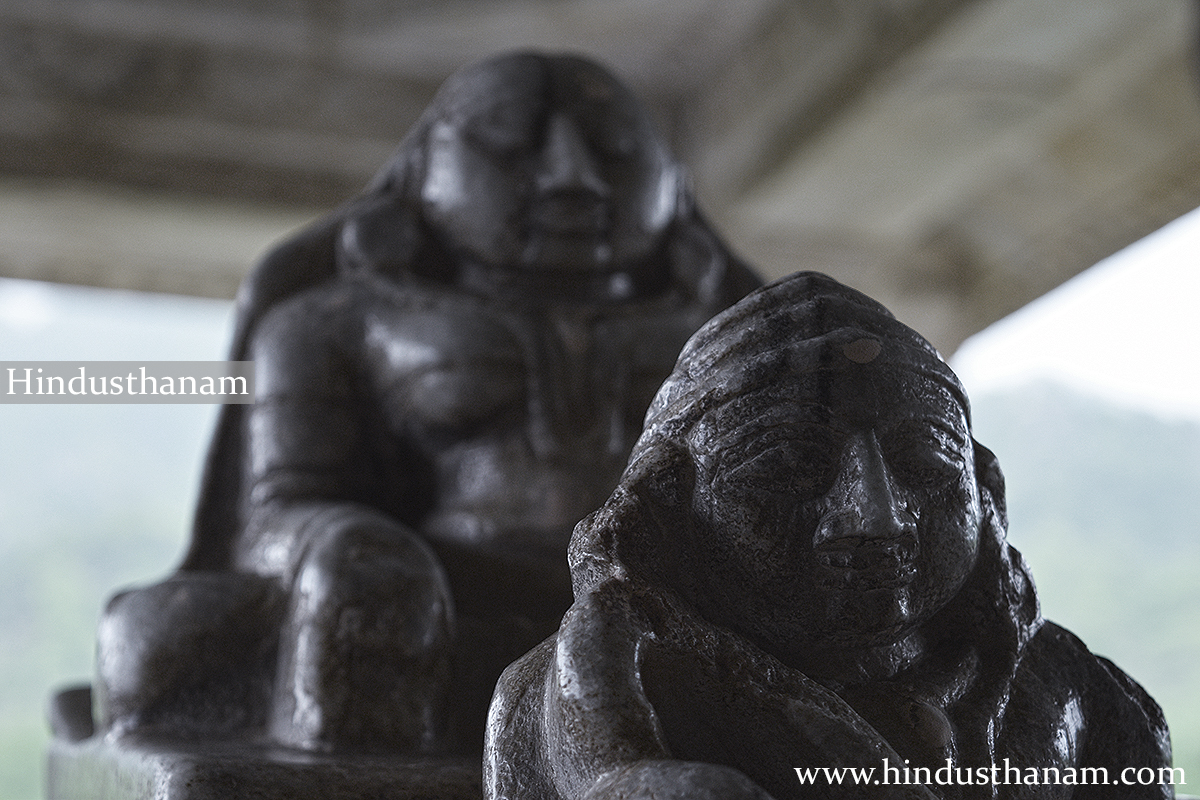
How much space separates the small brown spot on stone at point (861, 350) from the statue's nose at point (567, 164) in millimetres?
1331

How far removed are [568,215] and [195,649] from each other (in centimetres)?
98

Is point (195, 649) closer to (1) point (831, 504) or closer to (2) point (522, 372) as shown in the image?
(2) point (522, 372)

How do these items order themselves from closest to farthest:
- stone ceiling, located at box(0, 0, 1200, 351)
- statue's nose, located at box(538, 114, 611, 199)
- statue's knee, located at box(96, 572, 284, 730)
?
1. statue's knee, located at box(96, 572, 284, 730)
2. statue's nose, located at box(538, 114, 611, 199)
3. stone ceiling, located at box(0, 0, 1200, 351)

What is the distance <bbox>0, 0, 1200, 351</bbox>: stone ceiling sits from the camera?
484 cm

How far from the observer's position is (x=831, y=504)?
4.14ft

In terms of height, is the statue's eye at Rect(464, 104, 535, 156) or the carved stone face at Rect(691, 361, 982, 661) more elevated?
the statue's eye at Rect(464, 104, 535, 156)

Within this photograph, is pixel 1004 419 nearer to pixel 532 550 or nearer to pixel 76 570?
pixel 532 550

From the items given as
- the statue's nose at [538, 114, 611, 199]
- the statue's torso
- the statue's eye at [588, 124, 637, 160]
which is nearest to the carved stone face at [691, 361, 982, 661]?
the statue's torso

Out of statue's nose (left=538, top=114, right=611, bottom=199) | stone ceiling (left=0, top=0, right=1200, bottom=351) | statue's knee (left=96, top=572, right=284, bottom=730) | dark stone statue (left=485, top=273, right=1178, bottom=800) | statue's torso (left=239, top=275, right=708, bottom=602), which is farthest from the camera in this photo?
stone ceiling (left=0, top=0, right=1200, bottom=351)

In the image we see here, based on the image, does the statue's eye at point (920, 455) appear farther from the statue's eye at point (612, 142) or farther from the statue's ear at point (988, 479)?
the statue's eye at point (612, 142)

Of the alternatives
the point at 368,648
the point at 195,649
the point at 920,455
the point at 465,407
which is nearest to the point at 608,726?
the point at 920,455

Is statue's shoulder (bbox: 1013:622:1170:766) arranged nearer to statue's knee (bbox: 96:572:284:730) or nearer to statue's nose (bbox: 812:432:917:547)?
statue's nose (bbox: 812:432:917:547)

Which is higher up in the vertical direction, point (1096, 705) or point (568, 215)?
point (568, 215)

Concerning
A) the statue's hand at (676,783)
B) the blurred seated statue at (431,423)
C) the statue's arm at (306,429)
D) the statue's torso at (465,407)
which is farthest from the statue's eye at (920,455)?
the statue's arm at (306,429)
